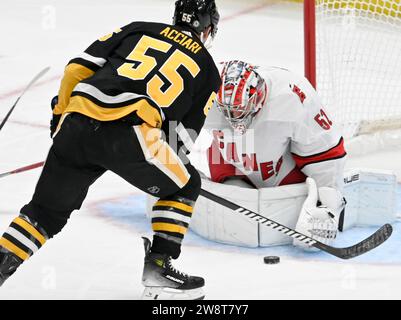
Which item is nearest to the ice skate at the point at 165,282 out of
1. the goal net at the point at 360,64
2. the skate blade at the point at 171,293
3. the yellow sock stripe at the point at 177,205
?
the skate blade at the point at 171,293

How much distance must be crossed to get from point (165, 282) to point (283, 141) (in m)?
Answer: 0.78

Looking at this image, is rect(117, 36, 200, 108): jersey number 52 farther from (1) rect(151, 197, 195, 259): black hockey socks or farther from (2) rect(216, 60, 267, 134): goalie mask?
(2) rect(216, 60, 267, 134): goalie mask

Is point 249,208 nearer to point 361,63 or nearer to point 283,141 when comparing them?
point 283,141

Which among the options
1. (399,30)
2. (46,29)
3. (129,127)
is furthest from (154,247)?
(46,29)

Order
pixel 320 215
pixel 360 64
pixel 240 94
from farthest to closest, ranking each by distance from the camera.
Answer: pixel 360 64 < pixel 320 215 < pixel 240 94

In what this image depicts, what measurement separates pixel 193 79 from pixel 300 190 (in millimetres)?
806

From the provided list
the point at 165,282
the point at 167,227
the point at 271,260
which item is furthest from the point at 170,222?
the point at 271,260

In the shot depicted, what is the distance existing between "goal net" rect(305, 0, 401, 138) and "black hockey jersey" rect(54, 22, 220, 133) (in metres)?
1.37

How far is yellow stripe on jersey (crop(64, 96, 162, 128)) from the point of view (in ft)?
8.53

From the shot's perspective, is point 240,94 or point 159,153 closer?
point 159,153

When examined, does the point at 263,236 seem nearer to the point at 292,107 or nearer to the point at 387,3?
the point at 292,107

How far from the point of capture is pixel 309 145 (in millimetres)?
3359

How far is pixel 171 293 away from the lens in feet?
9.43

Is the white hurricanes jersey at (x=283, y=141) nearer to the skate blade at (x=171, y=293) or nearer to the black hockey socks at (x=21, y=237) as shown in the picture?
the skate blade at (x=171, y=293)
